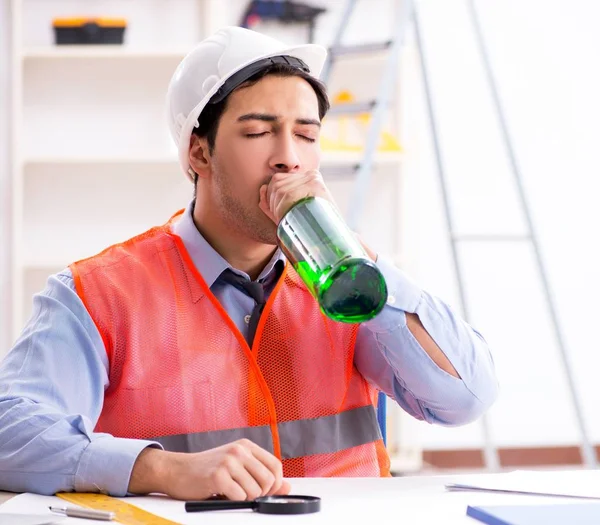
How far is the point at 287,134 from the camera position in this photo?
158cm

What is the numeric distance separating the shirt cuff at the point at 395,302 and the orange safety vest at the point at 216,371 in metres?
0.16

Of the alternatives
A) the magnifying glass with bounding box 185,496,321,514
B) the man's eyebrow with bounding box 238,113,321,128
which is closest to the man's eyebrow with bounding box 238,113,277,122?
the man's eyebrow with bounding box 238,113,321,128

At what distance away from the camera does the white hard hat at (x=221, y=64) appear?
1.63 meters

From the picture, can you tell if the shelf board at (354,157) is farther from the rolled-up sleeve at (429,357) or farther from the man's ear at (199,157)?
the rolled-up sleeve at (429,357)

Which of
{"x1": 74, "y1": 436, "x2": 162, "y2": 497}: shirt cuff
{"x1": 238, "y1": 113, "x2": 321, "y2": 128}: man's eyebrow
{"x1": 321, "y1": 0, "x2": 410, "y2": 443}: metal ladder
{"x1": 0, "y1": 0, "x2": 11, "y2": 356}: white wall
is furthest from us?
{"x1": 0, "y1": 0, "x2": 11, "y2": 356}: white wall

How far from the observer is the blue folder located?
0.98 metres

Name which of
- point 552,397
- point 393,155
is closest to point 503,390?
point 552,397

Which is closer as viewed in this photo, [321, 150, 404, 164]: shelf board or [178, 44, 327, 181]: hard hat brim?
[178, 44, 327, 181]: hard hat brim

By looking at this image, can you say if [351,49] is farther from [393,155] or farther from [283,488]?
[283,488]

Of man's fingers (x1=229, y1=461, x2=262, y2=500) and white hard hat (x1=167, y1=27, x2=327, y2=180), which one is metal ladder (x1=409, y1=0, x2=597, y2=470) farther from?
man's fingers (x1=229, y1=461, x2=262, y2=500)

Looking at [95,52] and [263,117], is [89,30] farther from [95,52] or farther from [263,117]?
[263,117]

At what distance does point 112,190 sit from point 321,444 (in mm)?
2920

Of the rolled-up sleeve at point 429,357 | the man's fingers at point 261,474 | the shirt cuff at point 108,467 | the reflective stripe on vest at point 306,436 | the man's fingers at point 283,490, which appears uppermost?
the rolled-up sleeve at point 429,357

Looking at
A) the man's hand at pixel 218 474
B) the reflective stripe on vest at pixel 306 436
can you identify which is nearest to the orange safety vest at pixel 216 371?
the reflective stripe on vest at pixel 306 436
